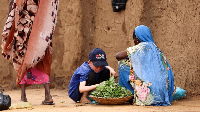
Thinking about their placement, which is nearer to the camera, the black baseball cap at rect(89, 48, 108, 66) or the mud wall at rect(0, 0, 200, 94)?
the black baseball cap at rect(89, 48, 108, 66)

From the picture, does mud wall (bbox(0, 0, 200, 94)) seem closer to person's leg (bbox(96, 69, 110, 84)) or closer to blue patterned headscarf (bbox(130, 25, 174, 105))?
blue patterned headscarf (bbox(130, 25, 174, 105))

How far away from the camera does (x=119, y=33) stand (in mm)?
7121

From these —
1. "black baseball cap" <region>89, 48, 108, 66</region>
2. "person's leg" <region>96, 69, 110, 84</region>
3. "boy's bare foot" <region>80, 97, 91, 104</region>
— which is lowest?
"boy's bare foot" <region>80, 97, 91, 104</region>

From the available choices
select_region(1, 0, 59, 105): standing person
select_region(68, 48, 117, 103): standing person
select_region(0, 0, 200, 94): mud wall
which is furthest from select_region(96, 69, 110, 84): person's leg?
select_region(0, 0, 200, 94): mud wall

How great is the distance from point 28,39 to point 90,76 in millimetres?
1107

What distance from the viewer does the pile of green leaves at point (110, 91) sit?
14.4ft

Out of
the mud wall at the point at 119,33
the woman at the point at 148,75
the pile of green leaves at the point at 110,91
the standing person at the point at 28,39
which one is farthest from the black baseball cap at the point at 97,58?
the mud wall at the point at 119,33

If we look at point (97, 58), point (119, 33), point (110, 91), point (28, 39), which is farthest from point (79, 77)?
point (119, 33)

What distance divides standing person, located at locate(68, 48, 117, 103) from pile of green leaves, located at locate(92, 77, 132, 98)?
0.49 ft

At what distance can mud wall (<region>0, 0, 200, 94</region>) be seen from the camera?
18.3 feet

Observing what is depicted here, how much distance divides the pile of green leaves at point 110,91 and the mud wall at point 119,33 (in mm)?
1606

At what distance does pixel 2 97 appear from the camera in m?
3.97

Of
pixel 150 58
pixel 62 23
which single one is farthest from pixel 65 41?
pixel 150 58

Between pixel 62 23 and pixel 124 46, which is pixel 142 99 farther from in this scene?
pixel 62 23
